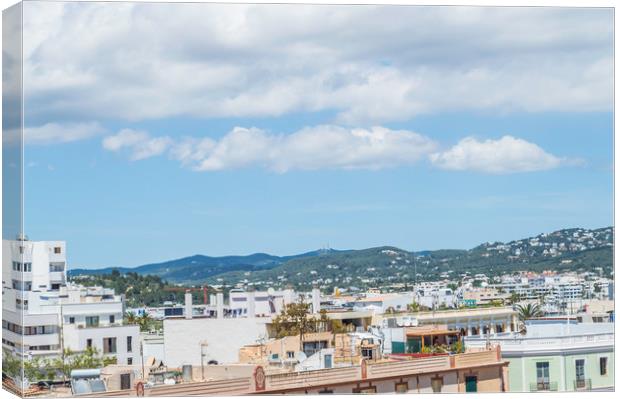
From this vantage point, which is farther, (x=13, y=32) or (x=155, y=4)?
(x=155, y=4)

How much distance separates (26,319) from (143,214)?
8.50 m

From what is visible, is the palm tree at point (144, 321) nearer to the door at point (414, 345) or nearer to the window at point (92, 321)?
the window at point (92, 321)

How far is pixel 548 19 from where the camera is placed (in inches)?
508

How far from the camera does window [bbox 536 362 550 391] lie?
12.7 m

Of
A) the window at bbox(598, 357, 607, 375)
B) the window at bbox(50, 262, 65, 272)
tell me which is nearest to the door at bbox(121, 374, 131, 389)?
the window at bbox(598, 357, 607, 375)

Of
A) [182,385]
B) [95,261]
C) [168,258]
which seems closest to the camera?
[182,385]

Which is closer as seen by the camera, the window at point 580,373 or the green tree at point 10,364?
the green tree at point 10,364

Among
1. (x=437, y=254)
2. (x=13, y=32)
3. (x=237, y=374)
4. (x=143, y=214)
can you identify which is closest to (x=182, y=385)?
(x=237, y=374)

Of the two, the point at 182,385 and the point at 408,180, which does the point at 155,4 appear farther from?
the point at 408,180

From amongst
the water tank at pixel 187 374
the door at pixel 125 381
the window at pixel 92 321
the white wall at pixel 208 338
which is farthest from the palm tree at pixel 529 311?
the door at pixel 125 381

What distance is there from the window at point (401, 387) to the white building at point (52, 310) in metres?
3.61

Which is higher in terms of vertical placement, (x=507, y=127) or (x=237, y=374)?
(x=507, y=127)

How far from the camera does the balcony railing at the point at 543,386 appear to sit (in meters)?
12.5

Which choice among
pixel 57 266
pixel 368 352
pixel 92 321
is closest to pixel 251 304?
pixel 92 321
